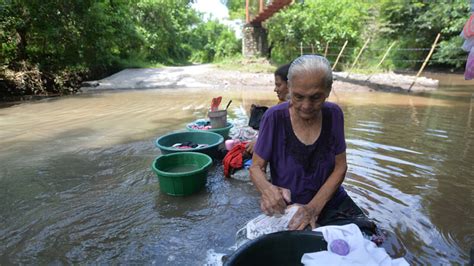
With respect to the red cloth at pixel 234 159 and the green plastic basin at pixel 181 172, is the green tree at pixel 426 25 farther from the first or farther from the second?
the green plastic basin at pixel 181 172

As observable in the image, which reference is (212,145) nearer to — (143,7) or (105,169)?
(105,169)

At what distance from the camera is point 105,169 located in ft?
14.9

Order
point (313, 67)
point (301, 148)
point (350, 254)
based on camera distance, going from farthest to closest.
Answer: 1. point (301, 148)
2. point (313, 67)
3. point (350, 254)

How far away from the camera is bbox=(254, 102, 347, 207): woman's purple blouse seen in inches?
79.4

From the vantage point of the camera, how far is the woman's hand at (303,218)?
1.80 m

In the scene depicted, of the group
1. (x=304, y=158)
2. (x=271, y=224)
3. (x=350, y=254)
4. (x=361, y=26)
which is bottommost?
(x=271, y=224)

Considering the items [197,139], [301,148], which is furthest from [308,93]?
[197,139]

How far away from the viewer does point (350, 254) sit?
141 centimetres

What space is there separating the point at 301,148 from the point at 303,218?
421 mm

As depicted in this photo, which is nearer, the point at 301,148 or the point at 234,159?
the point at 301,148

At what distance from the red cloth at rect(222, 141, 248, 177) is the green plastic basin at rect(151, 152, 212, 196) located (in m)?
0.38

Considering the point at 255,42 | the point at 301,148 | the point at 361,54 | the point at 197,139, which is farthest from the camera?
the point at 361,54

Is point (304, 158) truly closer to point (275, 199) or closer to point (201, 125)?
point (275, 199)

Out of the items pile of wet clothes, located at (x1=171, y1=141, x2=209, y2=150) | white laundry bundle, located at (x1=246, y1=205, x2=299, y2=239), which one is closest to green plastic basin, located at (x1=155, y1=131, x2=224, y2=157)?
pile of wet clothes, located at (x1=171, y1=141, x2=209, y2=150)
